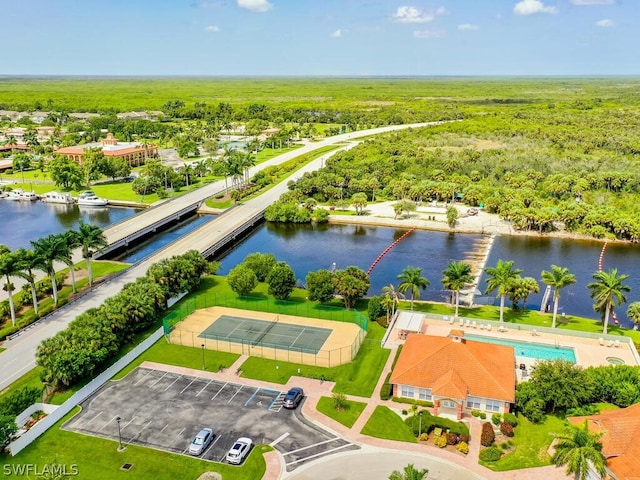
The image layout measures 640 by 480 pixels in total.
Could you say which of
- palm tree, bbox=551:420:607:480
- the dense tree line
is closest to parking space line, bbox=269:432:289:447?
the dense tree line

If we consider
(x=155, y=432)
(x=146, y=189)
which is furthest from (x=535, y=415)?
(x=146, y=189)

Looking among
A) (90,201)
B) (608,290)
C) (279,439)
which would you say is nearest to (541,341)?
(608,290)

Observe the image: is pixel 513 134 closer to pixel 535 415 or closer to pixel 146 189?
pixel 146 189

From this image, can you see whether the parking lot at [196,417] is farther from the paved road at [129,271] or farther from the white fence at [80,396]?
the paved road at [129,271]

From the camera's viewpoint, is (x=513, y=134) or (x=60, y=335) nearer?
(x=60, y=335)

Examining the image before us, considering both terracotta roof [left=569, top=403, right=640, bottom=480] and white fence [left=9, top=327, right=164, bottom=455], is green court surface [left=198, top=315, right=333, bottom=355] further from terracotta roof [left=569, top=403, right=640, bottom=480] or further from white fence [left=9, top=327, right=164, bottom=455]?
terracotta roof [left=569, top=403, right=640, bottom=480]

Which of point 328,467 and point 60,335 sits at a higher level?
point 60,335

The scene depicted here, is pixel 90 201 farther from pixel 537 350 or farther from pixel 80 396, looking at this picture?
pixel 537 350
